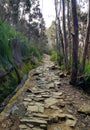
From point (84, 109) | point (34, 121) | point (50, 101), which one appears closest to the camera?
point (34, 121)

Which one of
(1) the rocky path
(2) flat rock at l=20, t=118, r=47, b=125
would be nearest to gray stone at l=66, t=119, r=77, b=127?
(1) the rocky path

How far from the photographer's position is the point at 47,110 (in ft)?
18.3

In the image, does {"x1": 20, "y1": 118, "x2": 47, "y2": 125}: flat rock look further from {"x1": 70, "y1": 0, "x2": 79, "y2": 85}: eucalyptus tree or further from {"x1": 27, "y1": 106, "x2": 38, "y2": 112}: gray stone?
{"x1": 70, "y1": 0, "x2": 79, "y2": 85}: eucalyptus tree

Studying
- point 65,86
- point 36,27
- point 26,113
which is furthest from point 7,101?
point 36,27

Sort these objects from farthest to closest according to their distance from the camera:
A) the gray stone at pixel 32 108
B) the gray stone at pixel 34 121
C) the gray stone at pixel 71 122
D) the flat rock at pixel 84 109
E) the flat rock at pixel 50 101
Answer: the flat rock at pixel 50 101 → the flat rock at pixel 84 109 → the gray stone at pixel 32 108 → the gray stone at pixel 71 122 → the gray stone at pixel 34 121

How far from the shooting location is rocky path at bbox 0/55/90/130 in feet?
15.2

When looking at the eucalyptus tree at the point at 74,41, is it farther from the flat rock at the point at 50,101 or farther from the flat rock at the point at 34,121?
the flat rock at the point at 34,121

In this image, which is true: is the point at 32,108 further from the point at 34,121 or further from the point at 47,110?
the point at 34,121

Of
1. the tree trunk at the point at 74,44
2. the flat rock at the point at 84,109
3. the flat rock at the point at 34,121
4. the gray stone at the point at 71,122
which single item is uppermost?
the tree trunk at the point at 74,44

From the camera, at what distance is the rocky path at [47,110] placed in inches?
183

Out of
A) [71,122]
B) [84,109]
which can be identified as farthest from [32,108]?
[84,109]

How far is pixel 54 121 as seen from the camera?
16.2 feet

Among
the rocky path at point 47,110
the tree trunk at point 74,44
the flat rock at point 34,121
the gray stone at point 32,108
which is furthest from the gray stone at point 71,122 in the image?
the tree trunk at point 74,44

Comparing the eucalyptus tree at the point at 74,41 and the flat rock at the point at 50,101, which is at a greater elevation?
the eucalyptus tree at the point at 74,41
